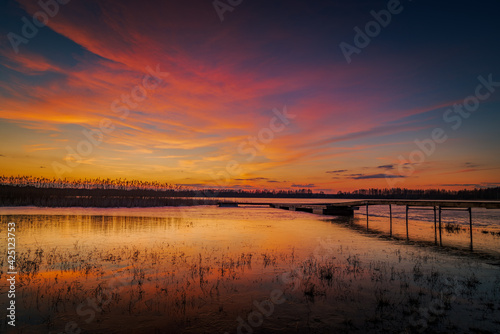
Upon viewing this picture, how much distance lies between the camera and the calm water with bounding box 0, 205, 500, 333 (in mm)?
8695

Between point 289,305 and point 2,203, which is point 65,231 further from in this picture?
point 2,203

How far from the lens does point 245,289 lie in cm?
1186

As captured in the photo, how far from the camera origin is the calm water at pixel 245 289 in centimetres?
870

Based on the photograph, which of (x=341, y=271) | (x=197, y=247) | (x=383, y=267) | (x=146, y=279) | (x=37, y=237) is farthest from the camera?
(x=37, y=237)

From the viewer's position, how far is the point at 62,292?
36.4ft

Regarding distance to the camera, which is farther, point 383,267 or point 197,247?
point 197,247

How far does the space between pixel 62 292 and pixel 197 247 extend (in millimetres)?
10685

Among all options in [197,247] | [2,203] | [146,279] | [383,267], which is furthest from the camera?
[2,203]

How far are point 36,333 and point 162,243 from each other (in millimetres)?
14698

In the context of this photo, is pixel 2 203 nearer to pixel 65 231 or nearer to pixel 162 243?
pixel 65 231

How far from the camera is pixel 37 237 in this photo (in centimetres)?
2353

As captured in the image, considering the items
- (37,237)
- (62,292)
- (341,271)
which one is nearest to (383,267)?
(341,271)

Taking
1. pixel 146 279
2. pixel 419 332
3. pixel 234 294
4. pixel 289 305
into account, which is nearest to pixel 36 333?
pixel 146 279

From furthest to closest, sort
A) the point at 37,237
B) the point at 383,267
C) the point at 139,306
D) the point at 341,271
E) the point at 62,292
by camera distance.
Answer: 1. the point at 37,237
2. the point at 383,267
3. the point at 341,271
4. the point at 62,292
5. the point at 139,306
